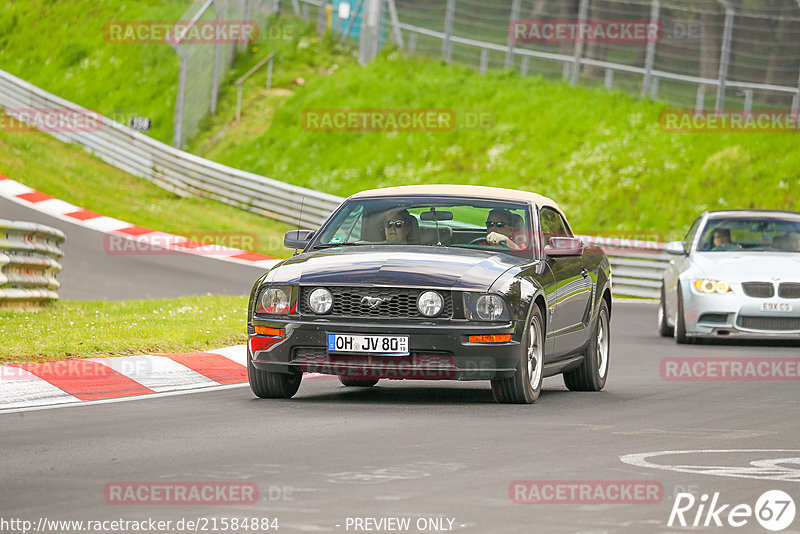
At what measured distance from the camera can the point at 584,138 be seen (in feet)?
112

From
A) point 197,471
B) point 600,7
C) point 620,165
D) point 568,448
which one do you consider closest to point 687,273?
point 568,448

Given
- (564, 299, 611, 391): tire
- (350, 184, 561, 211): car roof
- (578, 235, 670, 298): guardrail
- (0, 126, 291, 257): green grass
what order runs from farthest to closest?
1. (0, 126, 291, 257): green grass
2. (578, 235, 670, 298): guardrail
3. (564, 299, 611, 391): tire
4. (350, 184, 561, 211): car roof

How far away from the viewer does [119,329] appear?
1352 cm

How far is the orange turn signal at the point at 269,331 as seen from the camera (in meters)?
10.2

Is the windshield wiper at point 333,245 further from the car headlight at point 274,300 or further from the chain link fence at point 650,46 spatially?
the chain link fence at point 650,46

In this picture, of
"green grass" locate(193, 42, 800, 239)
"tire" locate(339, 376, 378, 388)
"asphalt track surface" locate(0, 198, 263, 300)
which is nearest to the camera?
"tire" locate(339, 376, 378, 388)

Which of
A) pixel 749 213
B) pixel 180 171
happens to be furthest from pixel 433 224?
pixel 180 171

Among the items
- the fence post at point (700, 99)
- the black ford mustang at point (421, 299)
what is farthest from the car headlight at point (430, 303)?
the fence post at point (700, 99)

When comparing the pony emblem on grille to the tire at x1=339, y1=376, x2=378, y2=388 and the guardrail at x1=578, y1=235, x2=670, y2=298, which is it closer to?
the tire at x1=339, y1=376, x2=378, y2=388

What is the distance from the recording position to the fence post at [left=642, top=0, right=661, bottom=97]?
3195 cm

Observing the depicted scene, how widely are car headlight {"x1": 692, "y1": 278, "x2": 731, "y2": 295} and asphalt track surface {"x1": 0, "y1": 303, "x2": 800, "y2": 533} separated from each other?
5128 millimetres

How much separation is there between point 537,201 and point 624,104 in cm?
2373

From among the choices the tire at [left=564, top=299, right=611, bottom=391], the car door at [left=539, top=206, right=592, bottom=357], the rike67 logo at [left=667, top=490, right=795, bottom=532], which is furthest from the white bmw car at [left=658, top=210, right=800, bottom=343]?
the rike67 logo at [left=667, top=490, right=795, bottom=532]

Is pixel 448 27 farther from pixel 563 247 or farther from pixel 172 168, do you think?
pixel 563 247
